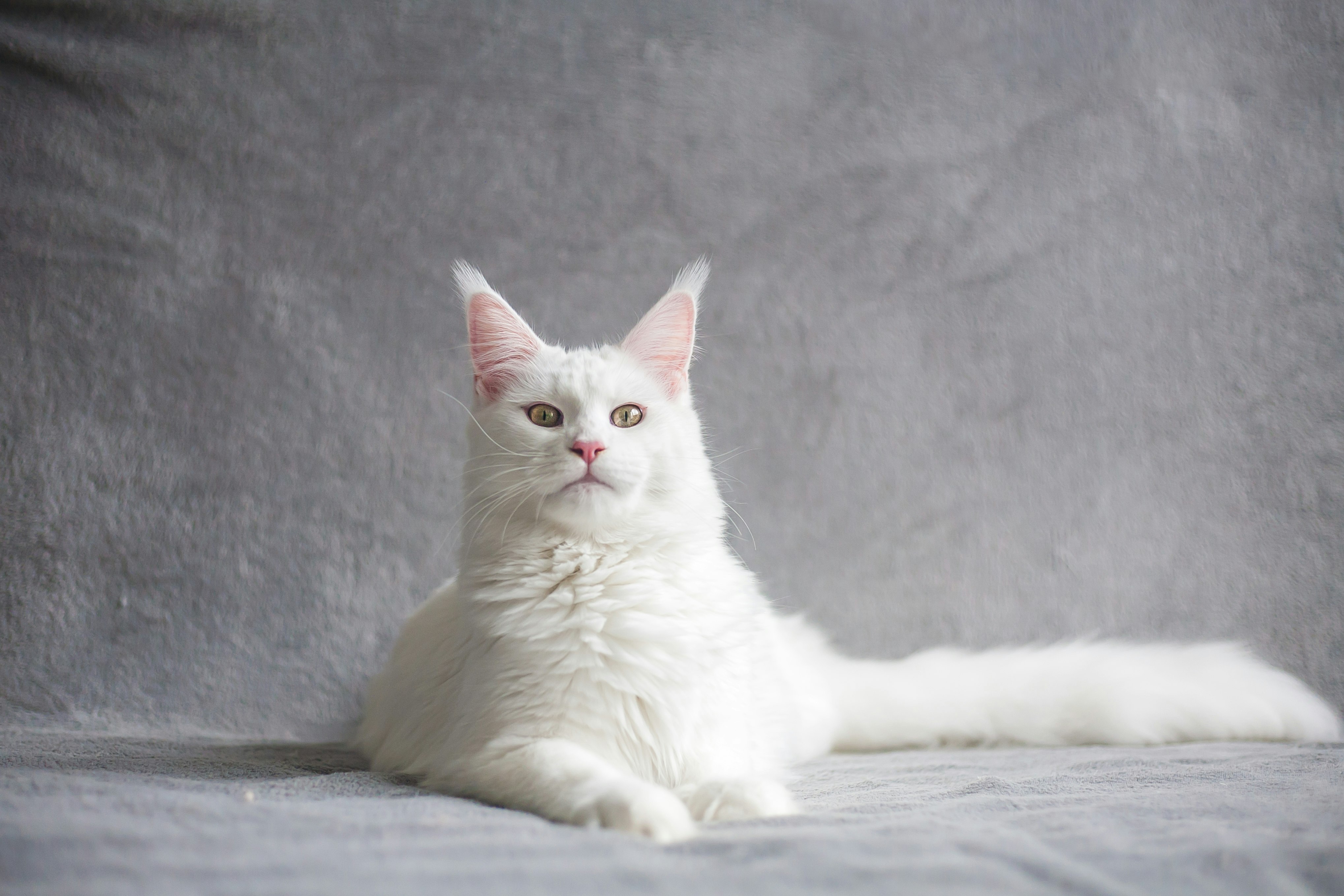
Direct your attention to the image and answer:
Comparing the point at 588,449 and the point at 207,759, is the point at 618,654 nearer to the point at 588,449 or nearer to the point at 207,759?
the point at 588,449

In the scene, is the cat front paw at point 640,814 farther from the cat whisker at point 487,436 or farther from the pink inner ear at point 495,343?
the pink inner ear at point 495,343

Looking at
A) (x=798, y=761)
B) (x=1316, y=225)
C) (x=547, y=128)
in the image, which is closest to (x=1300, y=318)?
(x=1316, y=225)

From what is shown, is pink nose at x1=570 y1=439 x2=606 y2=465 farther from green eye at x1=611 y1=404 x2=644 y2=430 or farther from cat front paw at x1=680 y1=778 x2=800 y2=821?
cat front paw at x1=680 y1=778 x2=800 y2=821

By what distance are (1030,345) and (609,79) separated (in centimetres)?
142

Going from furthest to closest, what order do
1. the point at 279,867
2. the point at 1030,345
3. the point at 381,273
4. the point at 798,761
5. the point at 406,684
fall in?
the point at 1030,345 → the point at 381,273 → the point at 798,761 → the point at 406,684 → the point at 279,867

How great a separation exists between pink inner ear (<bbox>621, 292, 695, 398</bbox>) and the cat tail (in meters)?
0.86

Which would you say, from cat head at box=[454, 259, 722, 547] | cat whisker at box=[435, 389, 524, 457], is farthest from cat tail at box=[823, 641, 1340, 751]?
cat whisker at box=[435, 389, 524, 457]

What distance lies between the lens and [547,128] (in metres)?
2.61

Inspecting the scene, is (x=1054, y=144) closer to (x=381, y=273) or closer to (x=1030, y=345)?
(x=1030, y=345)

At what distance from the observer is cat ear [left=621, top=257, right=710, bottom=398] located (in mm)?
1786

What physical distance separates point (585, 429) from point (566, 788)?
572mm

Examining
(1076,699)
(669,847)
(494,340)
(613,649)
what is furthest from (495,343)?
(1076,699)

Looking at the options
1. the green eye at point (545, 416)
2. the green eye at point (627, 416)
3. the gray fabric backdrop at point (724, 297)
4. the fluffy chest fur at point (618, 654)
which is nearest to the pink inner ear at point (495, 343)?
the green eye at point (545, 416)

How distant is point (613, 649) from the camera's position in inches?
59.4
